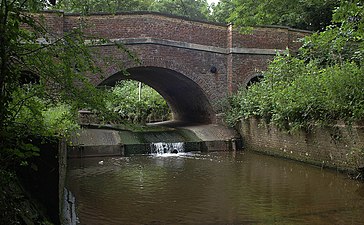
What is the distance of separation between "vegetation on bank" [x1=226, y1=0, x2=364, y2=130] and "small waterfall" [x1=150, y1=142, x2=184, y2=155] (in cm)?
248

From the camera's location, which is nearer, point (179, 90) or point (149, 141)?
point (149, 141)

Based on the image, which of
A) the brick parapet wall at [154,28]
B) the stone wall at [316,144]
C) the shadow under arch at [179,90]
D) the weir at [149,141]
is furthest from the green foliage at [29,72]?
the shadow under arch at [179,90]

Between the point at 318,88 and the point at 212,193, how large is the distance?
4020 mm

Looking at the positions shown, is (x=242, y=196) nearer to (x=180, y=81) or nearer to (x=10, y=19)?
(x=10, y=19)

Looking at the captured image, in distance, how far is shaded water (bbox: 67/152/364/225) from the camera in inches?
194

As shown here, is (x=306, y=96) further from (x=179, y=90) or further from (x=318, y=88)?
(x=179, y=90)

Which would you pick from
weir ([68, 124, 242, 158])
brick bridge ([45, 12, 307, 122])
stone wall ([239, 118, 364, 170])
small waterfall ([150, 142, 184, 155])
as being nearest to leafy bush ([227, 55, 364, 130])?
stone wall ([239, 118, 364, 170])

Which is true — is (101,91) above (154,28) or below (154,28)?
below

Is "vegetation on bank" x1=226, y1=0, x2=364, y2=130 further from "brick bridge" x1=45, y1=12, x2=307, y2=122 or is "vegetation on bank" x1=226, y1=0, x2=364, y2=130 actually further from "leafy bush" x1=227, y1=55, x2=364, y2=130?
"brick bridge" x1=45, y1=12, x2=307, y2=122

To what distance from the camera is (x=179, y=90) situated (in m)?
17.6

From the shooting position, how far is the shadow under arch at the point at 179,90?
591 inches

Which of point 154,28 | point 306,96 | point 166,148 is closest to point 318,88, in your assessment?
point 306,96

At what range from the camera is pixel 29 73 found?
3051 millimetres

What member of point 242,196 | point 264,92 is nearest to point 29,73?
point 242,196
